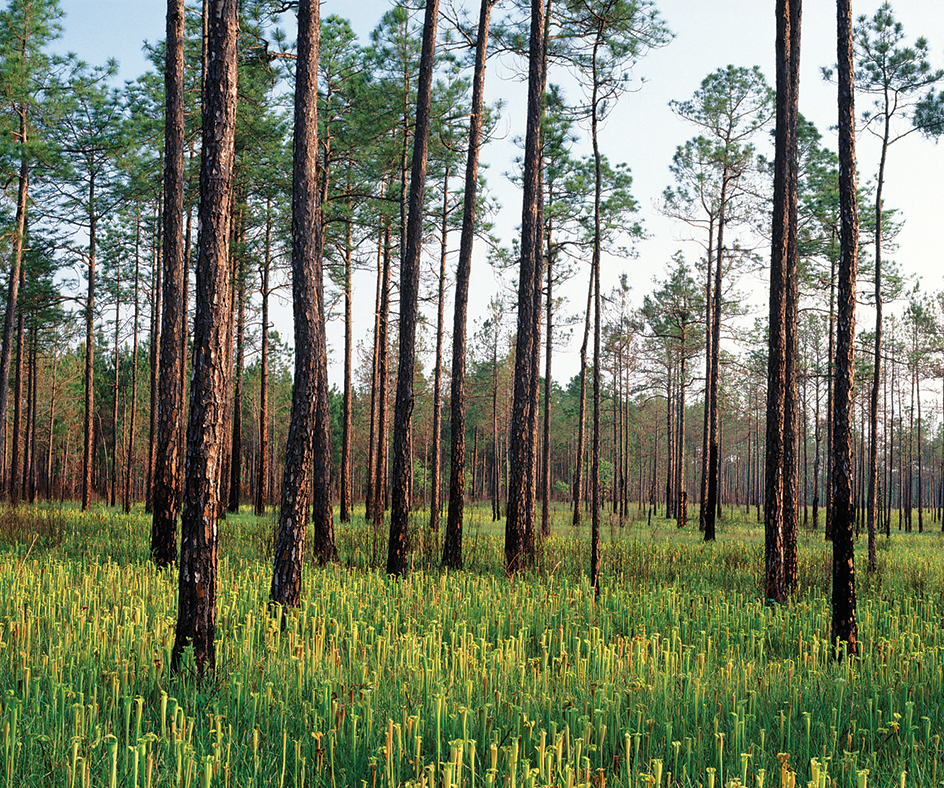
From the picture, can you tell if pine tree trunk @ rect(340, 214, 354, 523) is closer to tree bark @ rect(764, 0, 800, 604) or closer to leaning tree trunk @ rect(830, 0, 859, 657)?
tree bark @ rect(764, 0, 800, 604)

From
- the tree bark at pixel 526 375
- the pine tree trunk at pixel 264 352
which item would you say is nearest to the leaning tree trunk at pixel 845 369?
the tree bark at pixel 526 375

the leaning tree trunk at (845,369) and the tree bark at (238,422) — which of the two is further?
the tree bark at (238,422)

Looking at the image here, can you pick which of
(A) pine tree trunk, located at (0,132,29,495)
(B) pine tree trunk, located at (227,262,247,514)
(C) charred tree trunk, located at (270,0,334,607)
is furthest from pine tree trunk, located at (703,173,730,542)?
(A) pine tree trunk, located at (0,132,29,495)

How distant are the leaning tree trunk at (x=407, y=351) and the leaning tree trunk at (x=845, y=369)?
537cm

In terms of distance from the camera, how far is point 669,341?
33.5 meters

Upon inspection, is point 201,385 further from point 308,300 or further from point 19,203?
point 19,203

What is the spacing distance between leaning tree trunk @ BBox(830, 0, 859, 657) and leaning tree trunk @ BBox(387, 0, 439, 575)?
17.6 ft

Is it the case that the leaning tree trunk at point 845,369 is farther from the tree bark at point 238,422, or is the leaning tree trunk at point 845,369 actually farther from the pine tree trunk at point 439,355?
the tree bark at point 238,422

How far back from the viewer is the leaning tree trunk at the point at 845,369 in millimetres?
6055

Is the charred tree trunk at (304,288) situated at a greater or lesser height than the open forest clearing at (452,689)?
greater

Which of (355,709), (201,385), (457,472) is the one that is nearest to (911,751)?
(355,709)

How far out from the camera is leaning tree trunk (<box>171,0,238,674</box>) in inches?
189

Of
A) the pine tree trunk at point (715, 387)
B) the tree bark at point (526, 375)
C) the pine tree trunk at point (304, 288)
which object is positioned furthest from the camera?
the pine tree trunk at point (715, 387)

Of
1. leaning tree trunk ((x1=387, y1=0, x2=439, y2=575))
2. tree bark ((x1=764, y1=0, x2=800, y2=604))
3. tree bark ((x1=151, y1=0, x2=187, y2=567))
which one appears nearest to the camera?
tree bark ((x1=764, y1=0, x2=800, y2=604))
